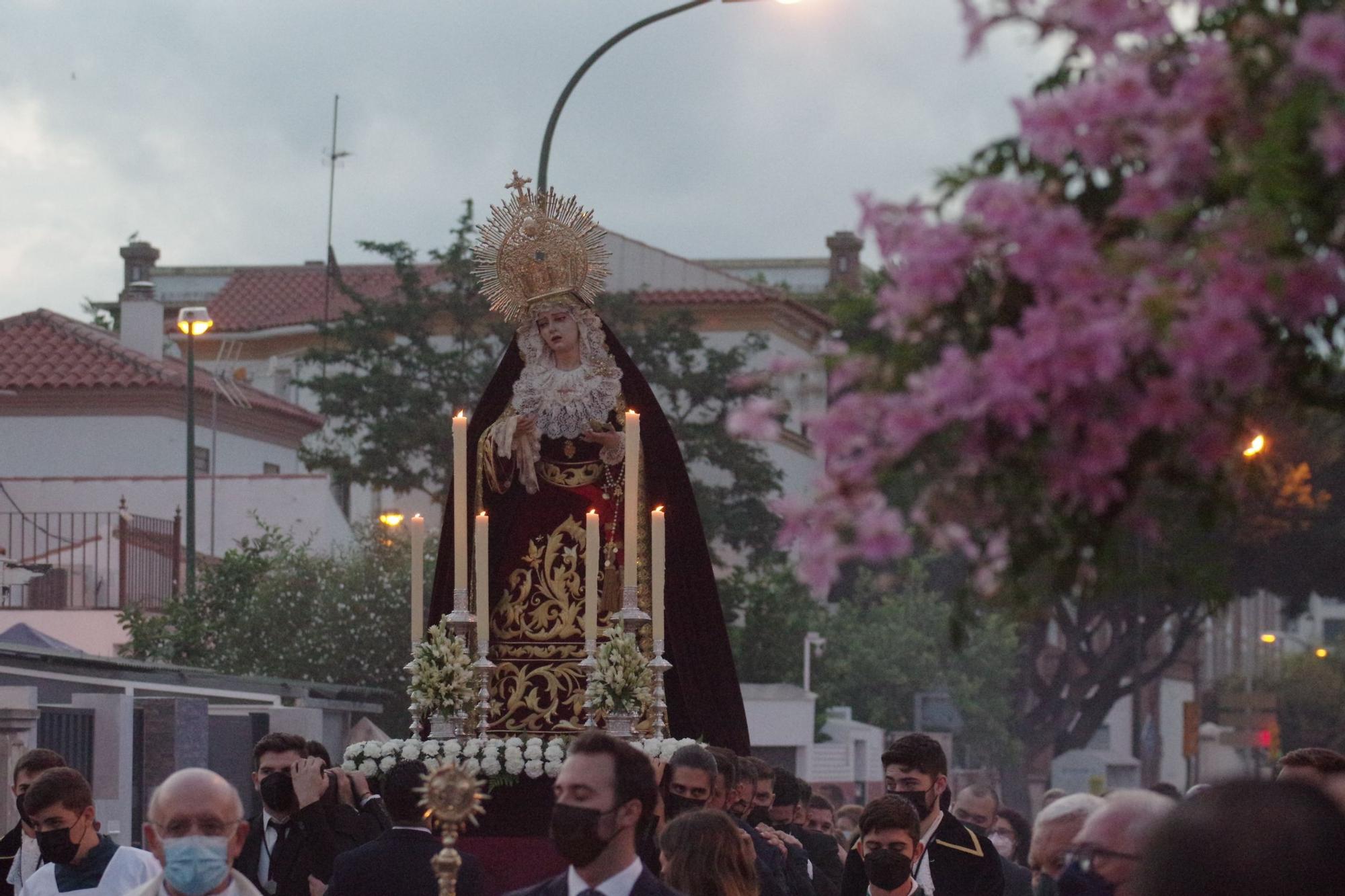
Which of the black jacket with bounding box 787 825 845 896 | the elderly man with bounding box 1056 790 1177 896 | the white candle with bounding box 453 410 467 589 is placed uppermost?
the white candle with bounding box 453 410 467 589

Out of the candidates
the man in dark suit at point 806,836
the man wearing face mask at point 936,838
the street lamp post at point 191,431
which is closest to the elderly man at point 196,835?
the man wearing face mask at point 936,838

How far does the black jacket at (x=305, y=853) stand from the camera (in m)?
7.64

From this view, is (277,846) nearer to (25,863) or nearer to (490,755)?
(25,863)

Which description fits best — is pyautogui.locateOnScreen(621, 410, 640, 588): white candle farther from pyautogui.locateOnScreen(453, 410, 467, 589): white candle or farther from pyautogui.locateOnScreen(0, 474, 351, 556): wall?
pyautogui.locateOnScreen(0, 474, 351, 556): wall

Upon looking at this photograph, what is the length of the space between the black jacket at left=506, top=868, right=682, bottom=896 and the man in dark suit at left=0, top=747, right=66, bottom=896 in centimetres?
296

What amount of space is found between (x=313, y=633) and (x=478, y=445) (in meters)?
18.1

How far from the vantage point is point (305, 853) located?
766 centimetres

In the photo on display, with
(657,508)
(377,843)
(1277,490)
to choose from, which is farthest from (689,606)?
(1277,490)

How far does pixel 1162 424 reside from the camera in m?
2.96

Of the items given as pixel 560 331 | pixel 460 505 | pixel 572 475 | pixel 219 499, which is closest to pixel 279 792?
pixel 460 505

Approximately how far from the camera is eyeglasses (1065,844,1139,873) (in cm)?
480

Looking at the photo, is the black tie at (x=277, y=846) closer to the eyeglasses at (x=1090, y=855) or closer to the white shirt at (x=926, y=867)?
the white shirt at (x=926, y=867)

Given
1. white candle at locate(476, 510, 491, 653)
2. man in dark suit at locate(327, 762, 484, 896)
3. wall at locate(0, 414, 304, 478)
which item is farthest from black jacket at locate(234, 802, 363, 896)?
wall at locate(0, 414, 304, 478)

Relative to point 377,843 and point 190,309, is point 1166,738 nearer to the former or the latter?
point 190,309
